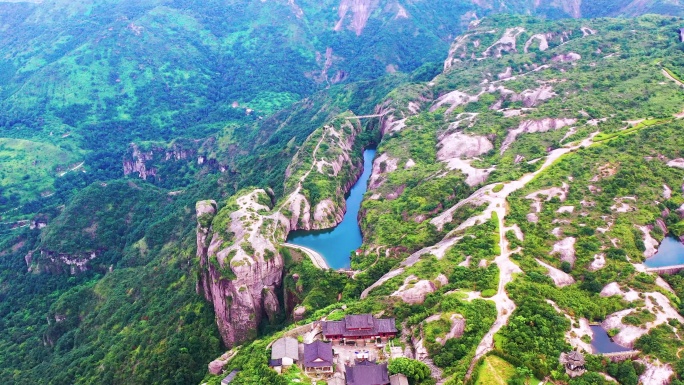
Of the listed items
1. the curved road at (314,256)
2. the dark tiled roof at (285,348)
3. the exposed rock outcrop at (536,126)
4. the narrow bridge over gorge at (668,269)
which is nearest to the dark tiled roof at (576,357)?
the narrow bridge over gorge at (668,269)

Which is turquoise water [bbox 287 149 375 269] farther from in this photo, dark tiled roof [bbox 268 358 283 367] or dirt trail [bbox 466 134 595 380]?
dark tiled roof [bbox 268 358 283 367]

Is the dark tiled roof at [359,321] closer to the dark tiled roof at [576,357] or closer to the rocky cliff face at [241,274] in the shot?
the dark tiled roof at [576,357]

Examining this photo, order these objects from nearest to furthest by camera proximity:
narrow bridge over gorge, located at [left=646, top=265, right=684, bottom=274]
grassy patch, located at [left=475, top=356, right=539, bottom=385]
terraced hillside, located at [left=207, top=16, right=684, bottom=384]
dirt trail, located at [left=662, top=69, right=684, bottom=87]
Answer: grassy patch, located at [left=475, top=356, right=539, bottom=385]
terraced hillside, located at [left=207, top=16, right=684, bottom=384]
narrow bridge over gorge, located at [left=646, top=265, right=684, bottom=274]
dirt trail, located at [left=662, top=69, right=684, bottom=87]

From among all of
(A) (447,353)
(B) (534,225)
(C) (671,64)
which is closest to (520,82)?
(C) (671,64)

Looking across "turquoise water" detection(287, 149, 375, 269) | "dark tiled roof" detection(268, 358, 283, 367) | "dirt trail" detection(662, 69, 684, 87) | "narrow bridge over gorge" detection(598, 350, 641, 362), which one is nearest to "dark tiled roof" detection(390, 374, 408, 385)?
"dark tiled roof" detection(268, 358, 283, 367)

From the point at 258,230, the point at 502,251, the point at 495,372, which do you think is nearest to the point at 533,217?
the point at 502,251

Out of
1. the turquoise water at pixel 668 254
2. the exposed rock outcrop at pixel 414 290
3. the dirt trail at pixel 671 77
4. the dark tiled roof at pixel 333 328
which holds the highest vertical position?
the dirt trail at pixel 671 77
